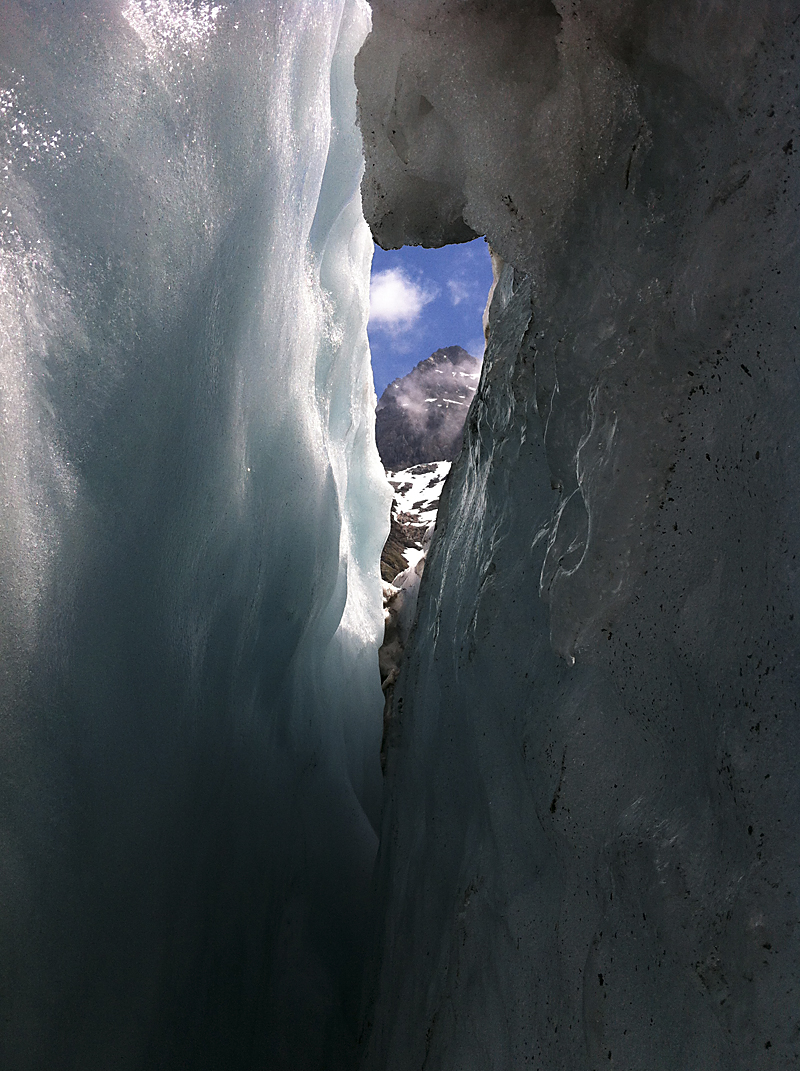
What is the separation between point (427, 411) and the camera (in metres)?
32.8

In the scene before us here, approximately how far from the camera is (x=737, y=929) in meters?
1.00

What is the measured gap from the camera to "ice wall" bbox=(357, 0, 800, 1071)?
103 cm

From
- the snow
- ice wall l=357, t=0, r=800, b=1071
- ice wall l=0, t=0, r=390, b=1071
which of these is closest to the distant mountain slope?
the snow

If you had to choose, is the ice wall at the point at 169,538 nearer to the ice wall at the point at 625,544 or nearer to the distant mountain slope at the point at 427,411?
the ice wall at the point at 625,544

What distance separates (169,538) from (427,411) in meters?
31.2

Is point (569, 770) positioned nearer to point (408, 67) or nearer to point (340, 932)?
point (408, 67)

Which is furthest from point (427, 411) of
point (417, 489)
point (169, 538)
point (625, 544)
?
point (625, 544)

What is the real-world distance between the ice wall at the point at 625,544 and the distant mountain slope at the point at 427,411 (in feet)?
93.4

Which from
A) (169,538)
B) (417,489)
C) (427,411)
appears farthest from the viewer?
(427,411)

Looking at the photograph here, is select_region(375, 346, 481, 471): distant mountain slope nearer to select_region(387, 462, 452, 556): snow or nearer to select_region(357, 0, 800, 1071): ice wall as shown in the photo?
select_region(387, 462, 452, 556): snow

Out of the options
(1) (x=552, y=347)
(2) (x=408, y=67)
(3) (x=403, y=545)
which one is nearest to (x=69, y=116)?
(2) (x=408, y=67)

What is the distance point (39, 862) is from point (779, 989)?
1.42 metres

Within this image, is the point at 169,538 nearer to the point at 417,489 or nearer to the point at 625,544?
the point at 625,544

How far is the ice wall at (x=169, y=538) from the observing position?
1771mm
